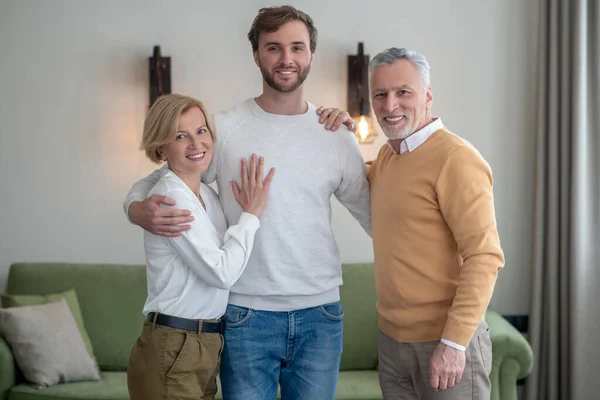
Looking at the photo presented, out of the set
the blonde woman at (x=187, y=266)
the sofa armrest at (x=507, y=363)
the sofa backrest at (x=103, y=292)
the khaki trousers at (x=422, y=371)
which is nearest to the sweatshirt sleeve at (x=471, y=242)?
the khaki trousers at (x=422, y=371)

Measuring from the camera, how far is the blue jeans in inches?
82.0

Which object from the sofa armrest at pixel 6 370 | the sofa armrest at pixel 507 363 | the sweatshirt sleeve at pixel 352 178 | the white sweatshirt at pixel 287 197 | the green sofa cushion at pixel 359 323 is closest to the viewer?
the white sweatshirt at pixel 287 197

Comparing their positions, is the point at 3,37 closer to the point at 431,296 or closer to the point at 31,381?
the point at 31,381

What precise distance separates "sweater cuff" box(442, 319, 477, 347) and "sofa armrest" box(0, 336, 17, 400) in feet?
7.52

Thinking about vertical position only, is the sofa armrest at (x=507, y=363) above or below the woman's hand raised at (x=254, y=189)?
below

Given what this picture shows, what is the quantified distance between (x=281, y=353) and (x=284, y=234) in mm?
358

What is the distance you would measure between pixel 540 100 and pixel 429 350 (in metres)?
2.22

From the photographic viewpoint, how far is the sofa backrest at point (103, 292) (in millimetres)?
3668

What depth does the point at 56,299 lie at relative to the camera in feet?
11.8

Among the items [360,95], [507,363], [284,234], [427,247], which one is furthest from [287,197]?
[360,95]

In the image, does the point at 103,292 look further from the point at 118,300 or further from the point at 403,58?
the point at 403,58

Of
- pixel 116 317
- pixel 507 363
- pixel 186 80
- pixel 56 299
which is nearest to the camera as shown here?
pixel 507 363

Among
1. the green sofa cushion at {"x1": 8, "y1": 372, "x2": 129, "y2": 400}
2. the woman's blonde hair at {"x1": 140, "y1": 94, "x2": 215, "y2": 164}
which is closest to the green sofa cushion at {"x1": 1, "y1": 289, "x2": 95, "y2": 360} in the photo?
the green sofa cushion at {"x1": 8, "y1": 372, "x2": 129, "y2": 400}

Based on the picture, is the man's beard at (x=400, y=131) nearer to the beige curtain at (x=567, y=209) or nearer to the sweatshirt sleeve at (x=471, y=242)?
the sweatshirt sleeve at (x=471, y=242)
